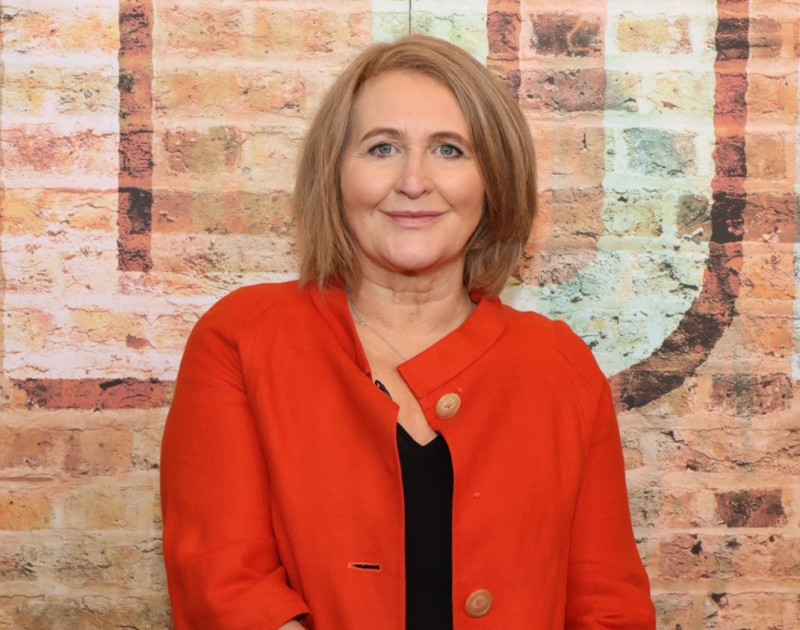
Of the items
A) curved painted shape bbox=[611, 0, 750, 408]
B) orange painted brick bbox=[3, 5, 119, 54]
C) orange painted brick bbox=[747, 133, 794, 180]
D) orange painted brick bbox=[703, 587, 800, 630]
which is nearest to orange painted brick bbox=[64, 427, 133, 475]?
orange painted brick bbox=[3, 5, 119, 54]

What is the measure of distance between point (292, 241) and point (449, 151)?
46 centimetres

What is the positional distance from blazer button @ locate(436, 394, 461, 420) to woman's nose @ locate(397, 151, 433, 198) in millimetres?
350

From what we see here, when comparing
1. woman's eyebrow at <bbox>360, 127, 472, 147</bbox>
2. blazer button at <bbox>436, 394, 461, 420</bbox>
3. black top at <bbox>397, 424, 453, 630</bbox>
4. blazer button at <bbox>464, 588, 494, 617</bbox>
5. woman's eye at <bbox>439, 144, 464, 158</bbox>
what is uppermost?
woman's eyebrow at <bbox>360, 127, 472, 147</bbox>

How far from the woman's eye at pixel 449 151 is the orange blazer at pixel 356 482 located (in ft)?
0.99

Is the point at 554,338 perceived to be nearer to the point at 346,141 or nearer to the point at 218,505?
the point at 346,141

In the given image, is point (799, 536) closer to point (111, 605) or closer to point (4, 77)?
point (111, 605)

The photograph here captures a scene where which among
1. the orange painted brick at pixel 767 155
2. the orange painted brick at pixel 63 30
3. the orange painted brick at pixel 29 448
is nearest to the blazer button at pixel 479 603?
the orange painted brick at pixel 29 448

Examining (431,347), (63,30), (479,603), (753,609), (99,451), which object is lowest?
(753,609)

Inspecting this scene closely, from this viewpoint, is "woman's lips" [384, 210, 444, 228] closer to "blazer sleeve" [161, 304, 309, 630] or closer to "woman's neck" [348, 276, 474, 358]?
"woman's neck" [348, 276, 474, 358]

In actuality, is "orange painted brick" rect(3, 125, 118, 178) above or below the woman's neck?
above

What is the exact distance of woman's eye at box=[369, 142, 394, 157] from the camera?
177 cm

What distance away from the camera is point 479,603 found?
5.45 feet

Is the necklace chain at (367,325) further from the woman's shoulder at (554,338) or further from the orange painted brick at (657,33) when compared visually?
the orange painted brick at (657,33)

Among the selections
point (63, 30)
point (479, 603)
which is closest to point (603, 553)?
point (479, 603)
